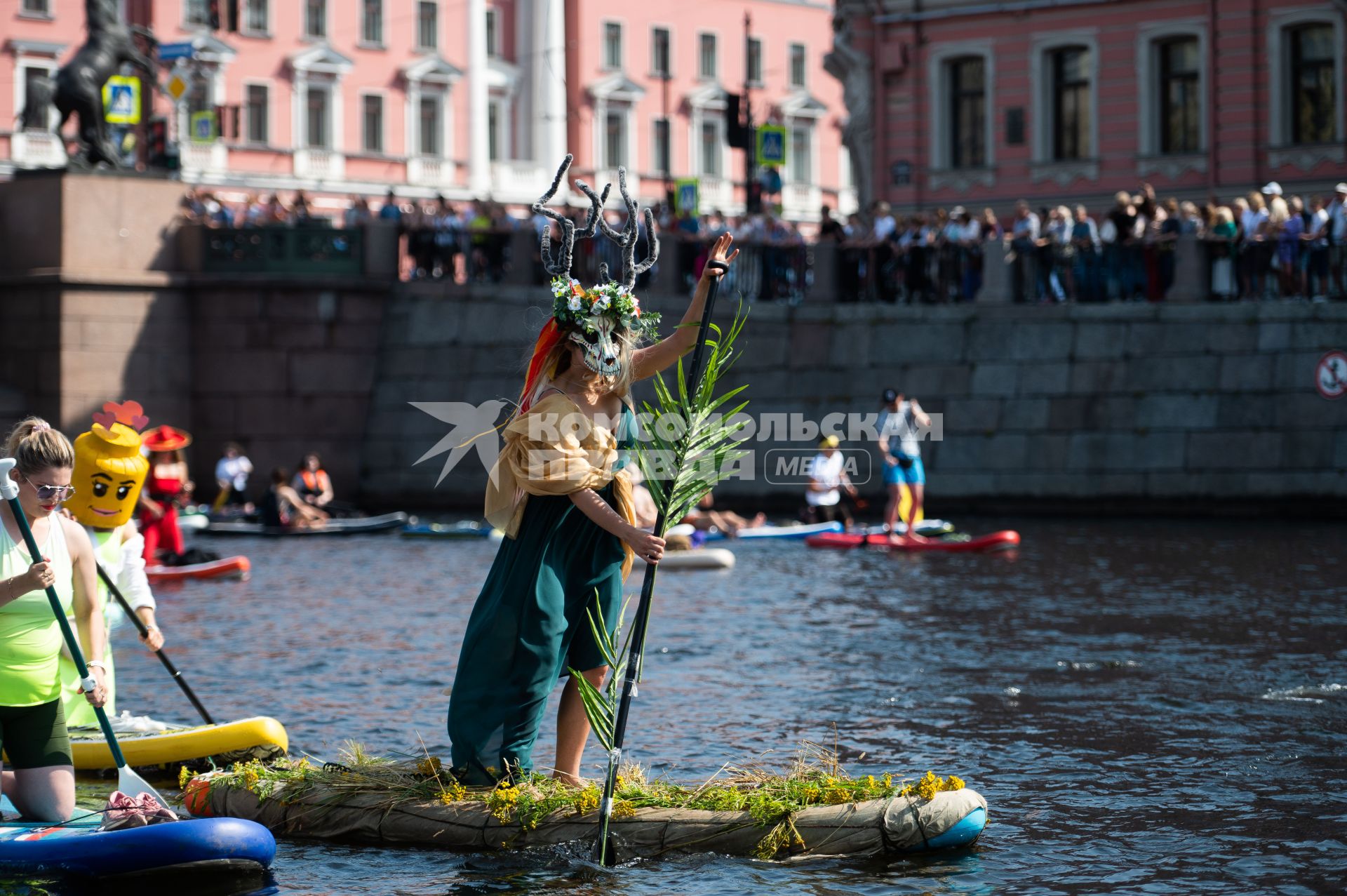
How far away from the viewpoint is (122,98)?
99.6ft

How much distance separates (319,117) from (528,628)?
55860 mm

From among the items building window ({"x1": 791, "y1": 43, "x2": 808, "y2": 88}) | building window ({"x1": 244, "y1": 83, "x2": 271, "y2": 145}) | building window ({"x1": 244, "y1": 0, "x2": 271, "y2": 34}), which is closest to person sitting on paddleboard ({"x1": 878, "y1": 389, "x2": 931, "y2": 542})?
building window ({"x1": 244, "y1": 83, "x2": 271, "y2": 145})

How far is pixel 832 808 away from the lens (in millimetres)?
7637

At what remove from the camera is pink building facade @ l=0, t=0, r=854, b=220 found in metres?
57.2

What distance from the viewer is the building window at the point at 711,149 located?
7025 centimetres

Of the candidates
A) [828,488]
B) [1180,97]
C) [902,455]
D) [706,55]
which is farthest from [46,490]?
[706,55]

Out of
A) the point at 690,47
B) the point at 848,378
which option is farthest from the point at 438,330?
the point at 690,47

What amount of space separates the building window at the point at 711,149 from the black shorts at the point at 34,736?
6332 centimetres

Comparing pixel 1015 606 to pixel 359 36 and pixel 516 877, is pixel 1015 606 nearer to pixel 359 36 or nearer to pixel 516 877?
pixel 516 877

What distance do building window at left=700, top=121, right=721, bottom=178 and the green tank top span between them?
63.3 metres

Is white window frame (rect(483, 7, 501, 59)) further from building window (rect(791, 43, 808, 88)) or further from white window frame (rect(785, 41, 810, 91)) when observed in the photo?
building window (rect(791, 43, 808, 88))

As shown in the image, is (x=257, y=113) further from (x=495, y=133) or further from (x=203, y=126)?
(x=203, y=126)

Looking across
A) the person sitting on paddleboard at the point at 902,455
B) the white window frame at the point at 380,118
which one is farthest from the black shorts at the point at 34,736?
the white window frame at the point at 380,118

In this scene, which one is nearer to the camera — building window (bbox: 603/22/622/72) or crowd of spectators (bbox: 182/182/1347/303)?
crowd of spectators (bbox: 182/182/1347/303)
